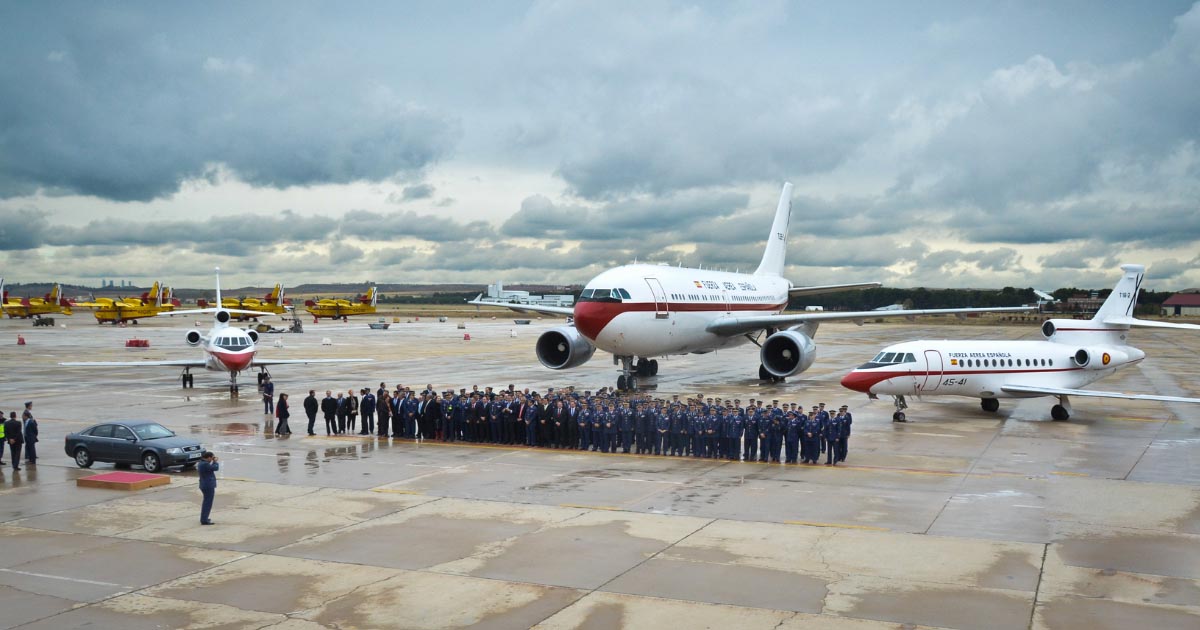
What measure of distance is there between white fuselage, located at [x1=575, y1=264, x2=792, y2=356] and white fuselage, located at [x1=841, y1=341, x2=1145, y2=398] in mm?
7552

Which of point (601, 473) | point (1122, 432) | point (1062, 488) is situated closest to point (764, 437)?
point (601, 473)

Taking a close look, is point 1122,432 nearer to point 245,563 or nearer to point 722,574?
point 722,574

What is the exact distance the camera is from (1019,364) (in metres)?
26.8

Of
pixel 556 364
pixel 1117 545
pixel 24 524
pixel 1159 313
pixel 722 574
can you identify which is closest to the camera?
pixel 722 574

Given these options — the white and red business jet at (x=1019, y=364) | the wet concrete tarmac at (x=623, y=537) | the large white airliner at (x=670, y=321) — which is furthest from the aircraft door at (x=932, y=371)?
the large white airliner at (x=670, y=321)

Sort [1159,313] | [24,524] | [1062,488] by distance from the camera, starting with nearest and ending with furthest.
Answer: [24,524] → [1062,488] → [1159,313]

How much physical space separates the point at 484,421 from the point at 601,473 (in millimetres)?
5167

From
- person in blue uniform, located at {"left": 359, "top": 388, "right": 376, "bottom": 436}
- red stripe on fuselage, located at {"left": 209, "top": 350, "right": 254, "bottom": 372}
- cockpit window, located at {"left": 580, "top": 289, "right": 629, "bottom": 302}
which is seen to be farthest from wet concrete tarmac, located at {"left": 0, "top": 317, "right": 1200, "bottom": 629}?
cockpit window, located at {"left": 580, "top": 289, "right": 629, "bottom": 302}

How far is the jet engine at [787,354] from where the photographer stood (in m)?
33.4

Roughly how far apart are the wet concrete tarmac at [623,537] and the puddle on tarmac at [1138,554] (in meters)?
0.05

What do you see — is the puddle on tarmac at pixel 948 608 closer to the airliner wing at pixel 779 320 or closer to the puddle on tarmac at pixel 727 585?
the puddle on tarmac at pixel 727 585

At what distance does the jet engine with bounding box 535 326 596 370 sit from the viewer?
1307 inches

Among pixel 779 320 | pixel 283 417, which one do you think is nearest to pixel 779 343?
pixel 779 320

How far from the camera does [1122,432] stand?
79.3ft
